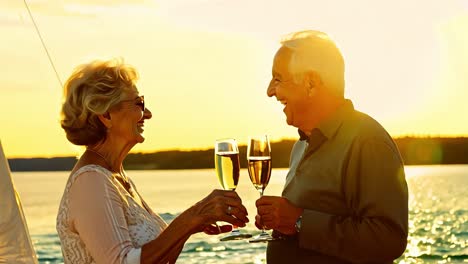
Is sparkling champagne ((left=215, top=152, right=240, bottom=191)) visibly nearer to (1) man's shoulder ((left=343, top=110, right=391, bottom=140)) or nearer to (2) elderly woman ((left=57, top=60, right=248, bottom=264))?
(2) elderly woman ((left=57, top=60, right=248, bottom=264))

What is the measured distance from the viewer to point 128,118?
388 cm

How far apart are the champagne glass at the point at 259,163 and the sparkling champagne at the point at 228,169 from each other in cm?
6

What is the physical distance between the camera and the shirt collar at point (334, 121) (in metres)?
3.66

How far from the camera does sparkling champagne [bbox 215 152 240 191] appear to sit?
3664 mm

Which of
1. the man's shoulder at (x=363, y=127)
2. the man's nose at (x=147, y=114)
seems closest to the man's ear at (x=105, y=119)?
the man's nose at (x=147, y=114)

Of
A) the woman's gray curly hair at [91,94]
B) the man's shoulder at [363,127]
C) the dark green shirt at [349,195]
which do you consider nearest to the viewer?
the dark green shirt at [349,195]

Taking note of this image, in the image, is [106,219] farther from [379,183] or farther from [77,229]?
[379,183]

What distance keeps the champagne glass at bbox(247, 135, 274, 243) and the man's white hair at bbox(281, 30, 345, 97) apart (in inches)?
11.3

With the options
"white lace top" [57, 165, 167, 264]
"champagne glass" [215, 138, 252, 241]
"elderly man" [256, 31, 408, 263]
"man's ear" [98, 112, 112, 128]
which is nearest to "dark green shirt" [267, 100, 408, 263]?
"elderly man" [256, 31, 408, 263]

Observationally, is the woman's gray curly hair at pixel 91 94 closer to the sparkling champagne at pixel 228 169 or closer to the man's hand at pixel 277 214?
the sparkling champagne at pixel 228 169

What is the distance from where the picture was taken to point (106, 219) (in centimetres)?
364

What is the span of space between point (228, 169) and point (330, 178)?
396mm

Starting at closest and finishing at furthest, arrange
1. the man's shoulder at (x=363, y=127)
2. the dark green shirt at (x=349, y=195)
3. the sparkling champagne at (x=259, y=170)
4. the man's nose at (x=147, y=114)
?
the dark green shirt at (x=349, y=195) < the man's shoulder at (x=363, y=127) < the sparkling champagne at (x=259, y=170) < the man's nose at (x=147, y=114)

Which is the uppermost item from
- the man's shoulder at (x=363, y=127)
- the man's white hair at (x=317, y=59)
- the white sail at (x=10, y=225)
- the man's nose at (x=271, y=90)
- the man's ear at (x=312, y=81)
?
the man's white hair at (x=317, y=59)
